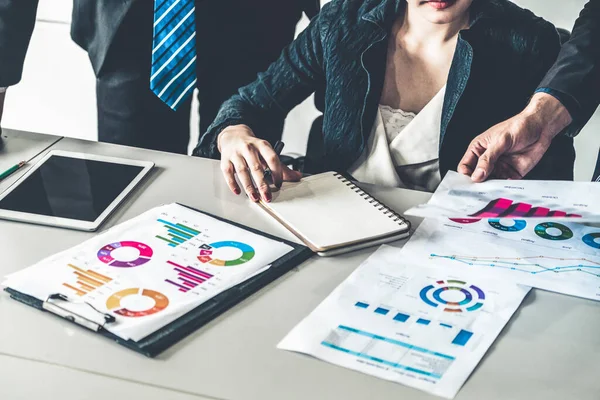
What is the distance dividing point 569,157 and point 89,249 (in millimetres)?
1000

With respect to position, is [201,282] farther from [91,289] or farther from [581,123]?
[581,123]

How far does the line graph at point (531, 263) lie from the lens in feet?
3.51

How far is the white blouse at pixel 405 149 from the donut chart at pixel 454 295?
0.49 m

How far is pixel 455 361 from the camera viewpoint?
868mm

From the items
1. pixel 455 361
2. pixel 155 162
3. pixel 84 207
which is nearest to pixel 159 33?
pixel 155 162

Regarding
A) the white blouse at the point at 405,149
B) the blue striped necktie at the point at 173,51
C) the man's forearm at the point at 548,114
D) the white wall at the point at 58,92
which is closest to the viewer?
the man's forearm at the point at 548,114

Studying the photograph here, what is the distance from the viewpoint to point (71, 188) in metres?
1.29

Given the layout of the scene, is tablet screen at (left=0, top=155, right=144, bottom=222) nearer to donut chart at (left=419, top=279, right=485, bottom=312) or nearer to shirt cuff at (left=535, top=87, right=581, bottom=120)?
donut chart at (left=419, top=279, right=485, bottom=312)

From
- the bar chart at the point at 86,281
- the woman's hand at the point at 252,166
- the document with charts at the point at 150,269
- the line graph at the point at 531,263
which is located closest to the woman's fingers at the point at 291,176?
the woman's hand at the point at 252,166

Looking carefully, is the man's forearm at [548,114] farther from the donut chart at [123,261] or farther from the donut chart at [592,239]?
the donut chart at [123,261]

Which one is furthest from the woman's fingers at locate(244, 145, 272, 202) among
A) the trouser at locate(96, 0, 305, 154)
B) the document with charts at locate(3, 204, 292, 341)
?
the trouser at locate(96, 0, 305, 154)

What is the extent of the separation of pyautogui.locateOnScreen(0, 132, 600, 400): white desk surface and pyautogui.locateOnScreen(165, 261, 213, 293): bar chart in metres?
0.07

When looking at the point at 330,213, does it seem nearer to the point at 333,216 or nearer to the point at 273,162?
the point at 333,216

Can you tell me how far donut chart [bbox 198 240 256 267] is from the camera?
3.45 feet
